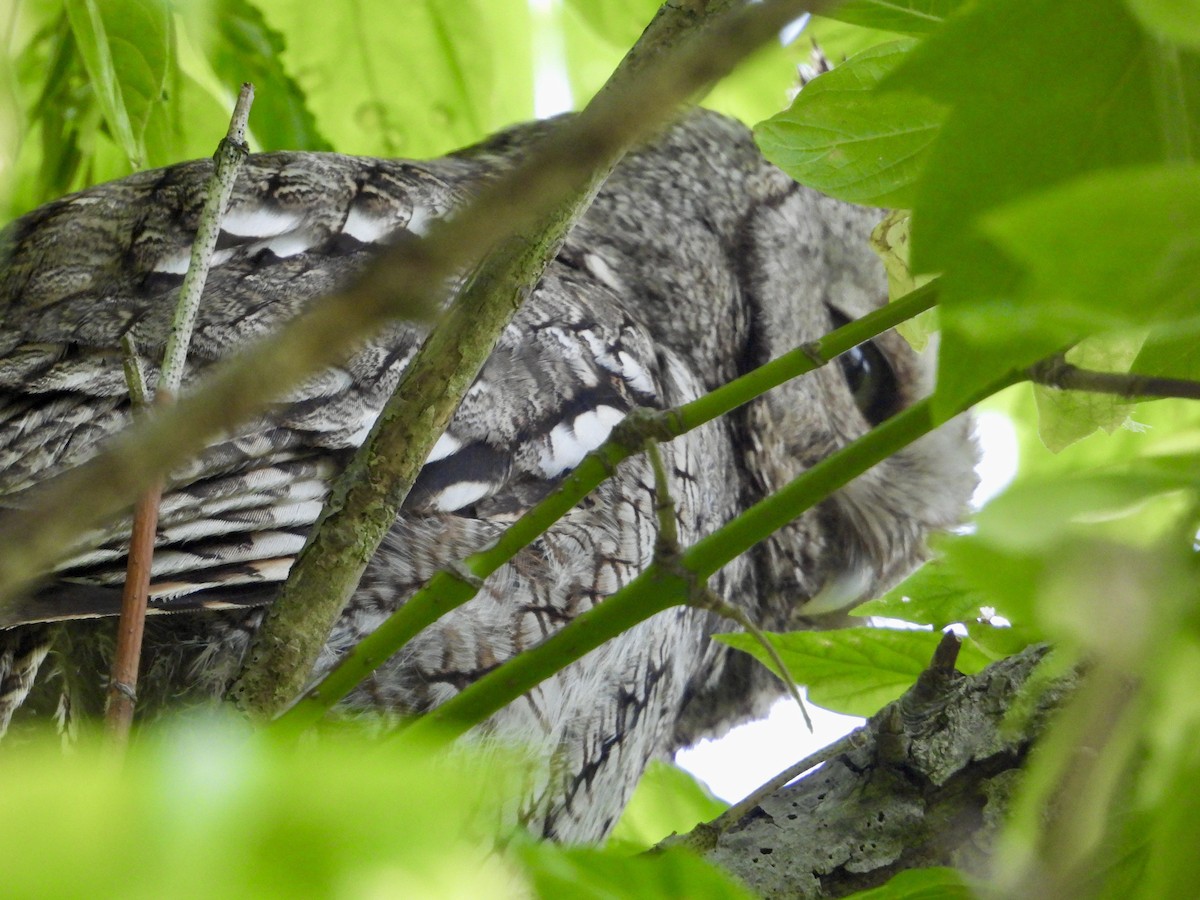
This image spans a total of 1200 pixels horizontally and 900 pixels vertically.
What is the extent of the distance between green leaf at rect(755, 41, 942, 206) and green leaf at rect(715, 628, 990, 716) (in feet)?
1.08

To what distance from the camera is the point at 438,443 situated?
0.98m

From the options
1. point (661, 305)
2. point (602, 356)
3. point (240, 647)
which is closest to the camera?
point (240, 647)

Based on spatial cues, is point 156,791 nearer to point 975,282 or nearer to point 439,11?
point 975,282

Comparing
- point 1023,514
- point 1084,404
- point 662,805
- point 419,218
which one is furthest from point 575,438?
point 1023,514

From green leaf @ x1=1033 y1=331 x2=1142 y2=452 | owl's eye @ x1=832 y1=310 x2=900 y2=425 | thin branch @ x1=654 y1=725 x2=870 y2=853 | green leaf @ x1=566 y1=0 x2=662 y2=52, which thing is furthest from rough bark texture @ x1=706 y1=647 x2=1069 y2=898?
owl's eye @ x1=832 y1=310 x2=900 y2=425

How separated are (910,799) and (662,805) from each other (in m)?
0.69

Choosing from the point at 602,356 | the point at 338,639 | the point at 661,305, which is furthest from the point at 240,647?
the point at 661,305

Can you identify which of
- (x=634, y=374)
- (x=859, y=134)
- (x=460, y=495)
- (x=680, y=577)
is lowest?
(x=680, y=577)

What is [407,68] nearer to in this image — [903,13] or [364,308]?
[903,13]

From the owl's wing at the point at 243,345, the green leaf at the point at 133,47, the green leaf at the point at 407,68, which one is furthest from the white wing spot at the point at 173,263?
the green leaf at the point at 407,68

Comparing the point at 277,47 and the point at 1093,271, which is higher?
the point at 277,47

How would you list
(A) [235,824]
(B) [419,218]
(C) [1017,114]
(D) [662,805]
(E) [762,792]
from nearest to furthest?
(A) [235,824], (C) [1017,114], (E) [762,792], (B) [419,218], (D) [662,805]

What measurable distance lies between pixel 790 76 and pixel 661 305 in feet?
1.49

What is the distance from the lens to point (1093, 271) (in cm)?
23
